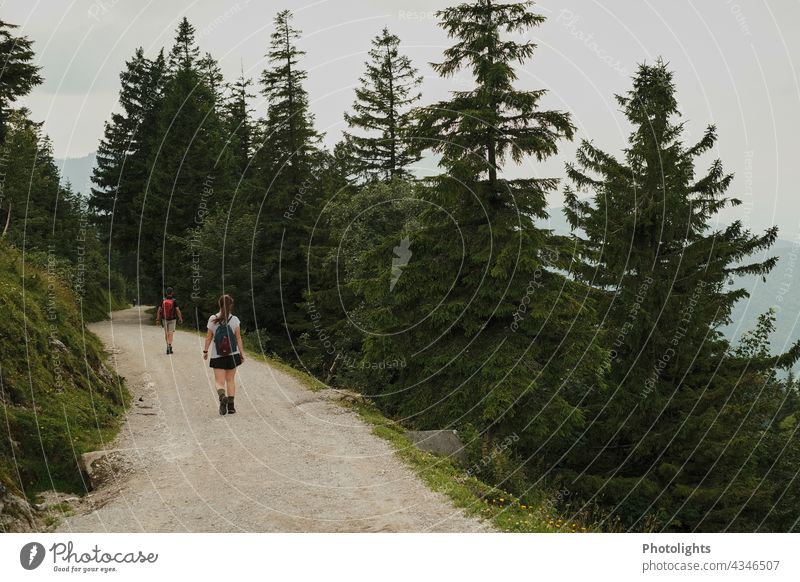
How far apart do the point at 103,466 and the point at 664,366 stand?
16206mm

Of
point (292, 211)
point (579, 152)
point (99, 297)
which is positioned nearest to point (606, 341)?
point (579, 152)

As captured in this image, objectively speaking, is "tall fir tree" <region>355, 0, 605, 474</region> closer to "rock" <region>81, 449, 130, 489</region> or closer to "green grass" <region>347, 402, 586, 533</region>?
"green grass" <region>347, 402, 586, 533</region>

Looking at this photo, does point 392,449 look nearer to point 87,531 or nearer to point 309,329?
point 87,531

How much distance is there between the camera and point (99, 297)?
38.6m

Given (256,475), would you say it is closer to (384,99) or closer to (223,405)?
(223,405)

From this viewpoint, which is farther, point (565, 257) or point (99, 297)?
point (99, 297)

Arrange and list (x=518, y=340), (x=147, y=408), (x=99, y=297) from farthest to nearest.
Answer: (x=99, y=297) < (x=518, y=340) < (x=147, y=408)

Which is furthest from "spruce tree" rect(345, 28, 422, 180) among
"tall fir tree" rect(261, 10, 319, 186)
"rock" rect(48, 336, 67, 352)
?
"rock" rect(48, 336, 67, 352)

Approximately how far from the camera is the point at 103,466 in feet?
33.4

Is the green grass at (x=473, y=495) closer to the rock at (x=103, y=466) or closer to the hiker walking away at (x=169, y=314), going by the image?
the rock at (x=103, y=466)

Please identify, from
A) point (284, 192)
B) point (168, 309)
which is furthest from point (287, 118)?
point (168, 309)

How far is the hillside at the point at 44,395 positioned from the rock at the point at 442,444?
18.5 ft

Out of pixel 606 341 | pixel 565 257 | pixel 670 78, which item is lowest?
pixel 606 341
